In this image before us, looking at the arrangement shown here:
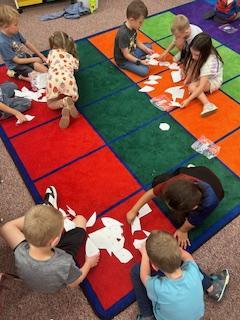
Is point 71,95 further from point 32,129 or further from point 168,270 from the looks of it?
point 168,270

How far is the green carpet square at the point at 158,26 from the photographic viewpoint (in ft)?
11.8

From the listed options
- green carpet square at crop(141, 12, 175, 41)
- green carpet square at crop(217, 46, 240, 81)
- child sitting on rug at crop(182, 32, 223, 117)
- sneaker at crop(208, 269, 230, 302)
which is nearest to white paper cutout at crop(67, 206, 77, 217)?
sneaker at crop(208, 269, 230, 302)

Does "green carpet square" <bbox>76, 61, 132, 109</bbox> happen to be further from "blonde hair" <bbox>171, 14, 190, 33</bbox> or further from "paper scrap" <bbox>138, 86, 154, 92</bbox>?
"blonde hair" <bbox>171, 14, 190, 33</bbox>

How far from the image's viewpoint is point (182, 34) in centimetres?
288

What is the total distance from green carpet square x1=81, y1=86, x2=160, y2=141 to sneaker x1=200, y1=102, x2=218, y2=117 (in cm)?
37

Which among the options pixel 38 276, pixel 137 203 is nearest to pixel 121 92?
pixel 137 203

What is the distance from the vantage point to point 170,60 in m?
3.27

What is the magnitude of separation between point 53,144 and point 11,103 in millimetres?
578

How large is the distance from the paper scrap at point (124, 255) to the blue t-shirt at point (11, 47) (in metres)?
2.07

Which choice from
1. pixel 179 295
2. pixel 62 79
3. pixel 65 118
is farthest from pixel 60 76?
pixel 179 295

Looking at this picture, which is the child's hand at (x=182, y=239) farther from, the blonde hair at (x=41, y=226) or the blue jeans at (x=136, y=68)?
the blue jeans at (x=136, y=68)

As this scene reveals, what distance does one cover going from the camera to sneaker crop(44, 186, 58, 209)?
2.12 meters

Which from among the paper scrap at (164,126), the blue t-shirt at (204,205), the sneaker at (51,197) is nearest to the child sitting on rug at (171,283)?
the blue t-shirt at (204,205)

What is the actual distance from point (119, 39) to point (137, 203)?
5.68 ft
